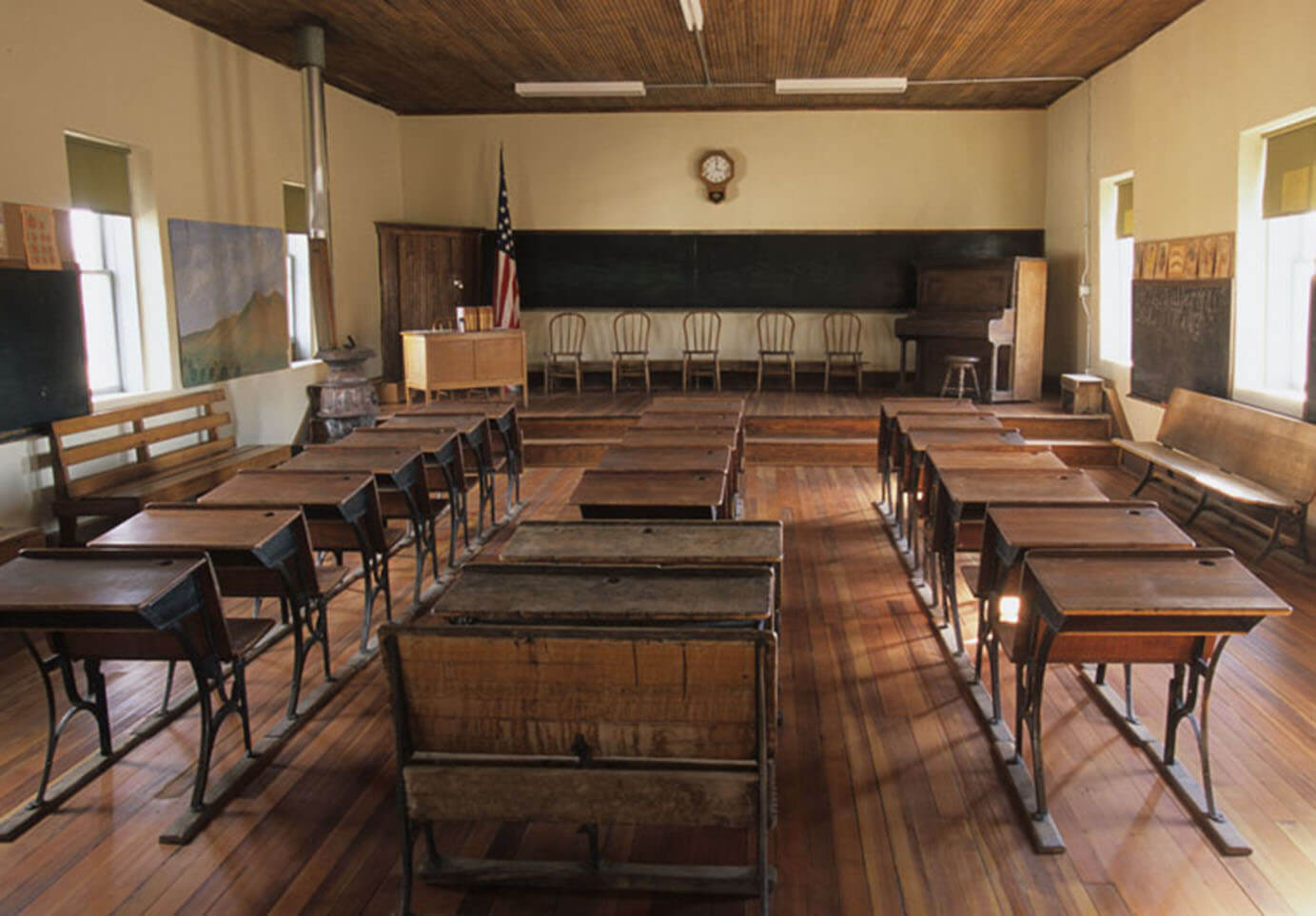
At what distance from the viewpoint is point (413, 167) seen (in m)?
12.2

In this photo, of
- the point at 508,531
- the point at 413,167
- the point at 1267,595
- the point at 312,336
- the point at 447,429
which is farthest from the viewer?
the point at 413,167

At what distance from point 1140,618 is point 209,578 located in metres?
2.66

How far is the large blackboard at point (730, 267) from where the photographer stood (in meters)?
11.9

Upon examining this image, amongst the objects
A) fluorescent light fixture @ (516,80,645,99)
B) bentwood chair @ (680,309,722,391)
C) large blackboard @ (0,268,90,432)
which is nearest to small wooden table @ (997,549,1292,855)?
large blackboard @ (0,268,90,432)

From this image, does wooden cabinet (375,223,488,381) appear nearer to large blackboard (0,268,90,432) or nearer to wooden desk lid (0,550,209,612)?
large blackboard (0,268,90,432)

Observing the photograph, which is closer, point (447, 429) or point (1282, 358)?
point (447, 429)

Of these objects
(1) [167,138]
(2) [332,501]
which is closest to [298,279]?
(1) [167,138]

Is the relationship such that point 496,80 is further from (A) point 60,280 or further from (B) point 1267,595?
(B) point 1267,595

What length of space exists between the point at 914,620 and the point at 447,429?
2691mm

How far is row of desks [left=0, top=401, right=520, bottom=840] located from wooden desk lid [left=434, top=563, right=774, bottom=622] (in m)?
0.84

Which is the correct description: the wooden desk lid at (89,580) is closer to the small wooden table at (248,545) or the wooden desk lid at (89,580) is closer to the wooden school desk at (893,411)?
the small wooden table at (248,545)

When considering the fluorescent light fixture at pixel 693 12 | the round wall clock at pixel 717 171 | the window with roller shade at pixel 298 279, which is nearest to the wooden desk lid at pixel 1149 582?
the fluorescent light fixture at pixel 693 12

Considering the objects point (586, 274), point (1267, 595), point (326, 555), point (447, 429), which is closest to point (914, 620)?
point (1267, 595)

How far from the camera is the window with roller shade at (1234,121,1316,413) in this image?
638cm
